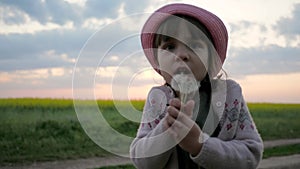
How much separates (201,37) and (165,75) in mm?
158

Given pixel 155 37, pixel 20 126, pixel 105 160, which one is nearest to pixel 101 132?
pixel 155 37

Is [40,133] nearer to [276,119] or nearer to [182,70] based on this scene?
[276,119]

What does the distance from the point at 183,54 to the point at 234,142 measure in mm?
335

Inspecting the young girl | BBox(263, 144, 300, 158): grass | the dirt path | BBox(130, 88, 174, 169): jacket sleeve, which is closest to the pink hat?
the young girl

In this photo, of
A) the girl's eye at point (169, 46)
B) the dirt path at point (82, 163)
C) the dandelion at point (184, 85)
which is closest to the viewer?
the dandelion at point (184, 85)

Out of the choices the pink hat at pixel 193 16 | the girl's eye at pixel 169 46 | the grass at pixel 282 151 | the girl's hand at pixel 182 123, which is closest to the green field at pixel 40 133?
the grass at pixel 282 151

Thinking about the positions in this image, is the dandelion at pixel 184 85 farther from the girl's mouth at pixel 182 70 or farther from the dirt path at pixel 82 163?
the dirt path at pixel 82 163

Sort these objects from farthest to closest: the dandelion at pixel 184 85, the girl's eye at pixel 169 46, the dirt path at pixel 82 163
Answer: the dirt path at pixel 82 163
the girl's eye at pixel 169 46
the dandelion at pixel 184 85

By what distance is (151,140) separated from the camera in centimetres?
152

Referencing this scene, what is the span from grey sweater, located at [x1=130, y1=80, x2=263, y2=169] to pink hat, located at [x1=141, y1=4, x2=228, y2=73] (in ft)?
0.38

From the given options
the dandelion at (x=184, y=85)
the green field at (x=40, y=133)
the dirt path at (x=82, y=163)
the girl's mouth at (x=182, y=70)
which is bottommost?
the dirt path at (x=82, y=163)

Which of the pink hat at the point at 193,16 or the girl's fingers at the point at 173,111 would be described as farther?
the pink hat at the point at 193,16

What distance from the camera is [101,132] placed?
142 cm

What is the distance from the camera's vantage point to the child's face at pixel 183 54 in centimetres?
151
